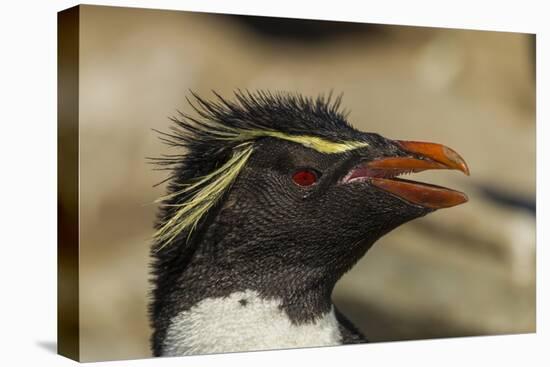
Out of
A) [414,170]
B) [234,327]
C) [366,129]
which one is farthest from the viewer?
[366,129]

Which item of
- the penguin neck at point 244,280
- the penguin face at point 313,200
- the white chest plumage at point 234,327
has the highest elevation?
the penguin face at point 313,200

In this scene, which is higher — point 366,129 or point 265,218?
point 366,129

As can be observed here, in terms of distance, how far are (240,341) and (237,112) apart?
1.04 metres

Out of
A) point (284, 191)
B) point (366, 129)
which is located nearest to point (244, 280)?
point (284, 191)

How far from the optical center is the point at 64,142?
488 cm

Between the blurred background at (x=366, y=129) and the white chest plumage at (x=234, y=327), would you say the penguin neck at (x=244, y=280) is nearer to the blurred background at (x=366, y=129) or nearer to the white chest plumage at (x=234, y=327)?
the white chest plumage at (x=234, y=327)

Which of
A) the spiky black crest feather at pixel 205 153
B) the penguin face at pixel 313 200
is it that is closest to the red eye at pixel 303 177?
the penguin face at pixel 313 200

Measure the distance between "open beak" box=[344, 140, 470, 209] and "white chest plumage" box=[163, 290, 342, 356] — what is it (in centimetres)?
66

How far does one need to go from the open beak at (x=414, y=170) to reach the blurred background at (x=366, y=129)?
562 millimetres

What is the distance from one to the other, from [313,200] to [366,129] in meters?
0.74

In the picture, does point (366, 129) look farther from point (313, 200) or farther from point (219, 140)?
point (219, 140)

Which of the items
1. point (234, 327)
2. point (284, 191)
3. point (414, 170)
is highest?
point (414, 170)

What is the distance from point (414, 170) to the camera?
4883 millimetres

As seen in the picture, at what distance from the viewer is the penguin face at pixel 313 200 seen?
4785 millimetres
